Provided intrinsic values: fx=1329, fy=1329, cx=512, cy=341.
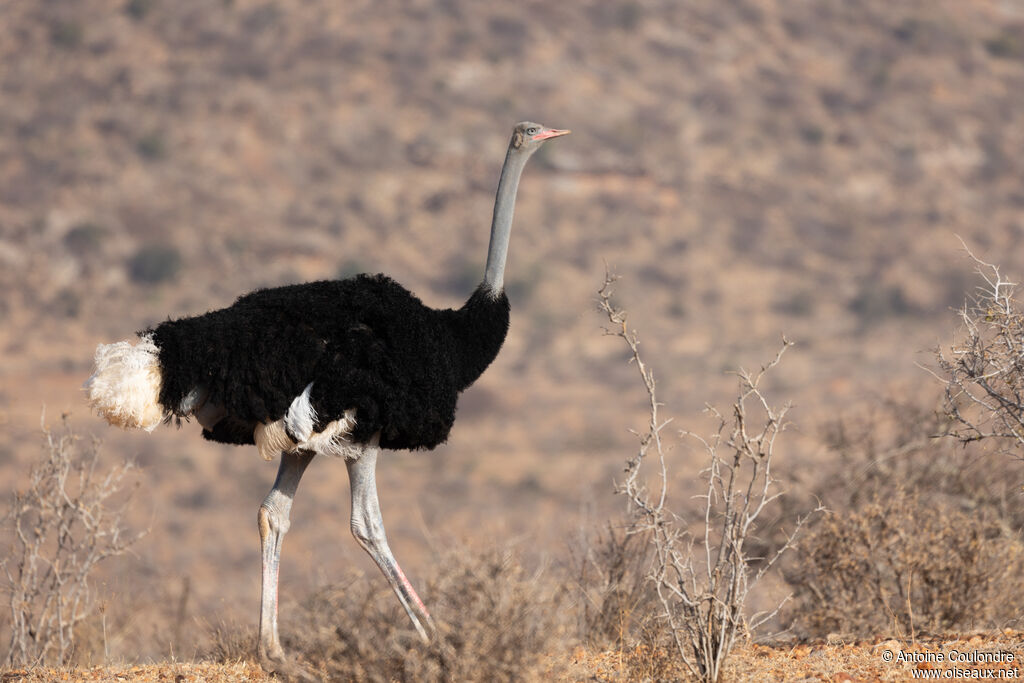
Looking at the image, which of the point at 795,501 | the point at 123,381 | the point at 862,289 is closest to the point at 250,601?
the point at 795,501

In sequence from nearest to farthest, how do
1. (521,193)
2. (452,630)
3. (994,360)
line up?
(452,630), (994,360), (521,193)

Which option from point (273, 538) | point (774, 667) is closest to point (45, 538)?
point (273, 538)

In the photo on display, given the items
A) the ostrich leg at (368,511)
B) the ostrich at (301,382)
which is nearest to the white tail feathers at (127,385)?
the ostrich at (301,382)

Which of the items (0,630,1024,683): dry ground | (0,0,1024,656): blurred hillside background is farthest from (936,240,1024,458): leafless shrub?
(0,0,1024,656): blurred hillside background

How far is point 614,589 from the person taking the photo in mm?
7812

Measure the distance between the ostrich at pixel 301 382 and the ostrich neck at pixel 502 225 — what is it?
A: 0.52 m

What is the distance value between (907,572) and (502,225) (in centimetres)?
306

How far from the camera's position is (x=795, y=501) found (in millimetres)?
11617

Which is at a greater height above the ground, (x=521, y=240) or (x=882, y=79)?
(x=882, y=79)

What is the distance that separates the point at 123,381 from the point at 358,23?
36.7 metres

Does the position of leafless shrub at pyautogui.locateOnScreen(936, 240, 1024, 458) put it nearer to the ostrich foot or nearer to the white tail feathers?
the ostrich foot

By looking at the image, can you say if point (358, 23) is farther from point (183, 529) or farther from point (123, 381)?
point (123, 381)

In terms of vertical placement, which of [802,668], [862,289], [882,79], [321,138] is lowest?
[802,668]

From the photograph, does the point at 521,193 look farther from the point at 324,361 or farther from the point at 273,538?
the point at 324,361
